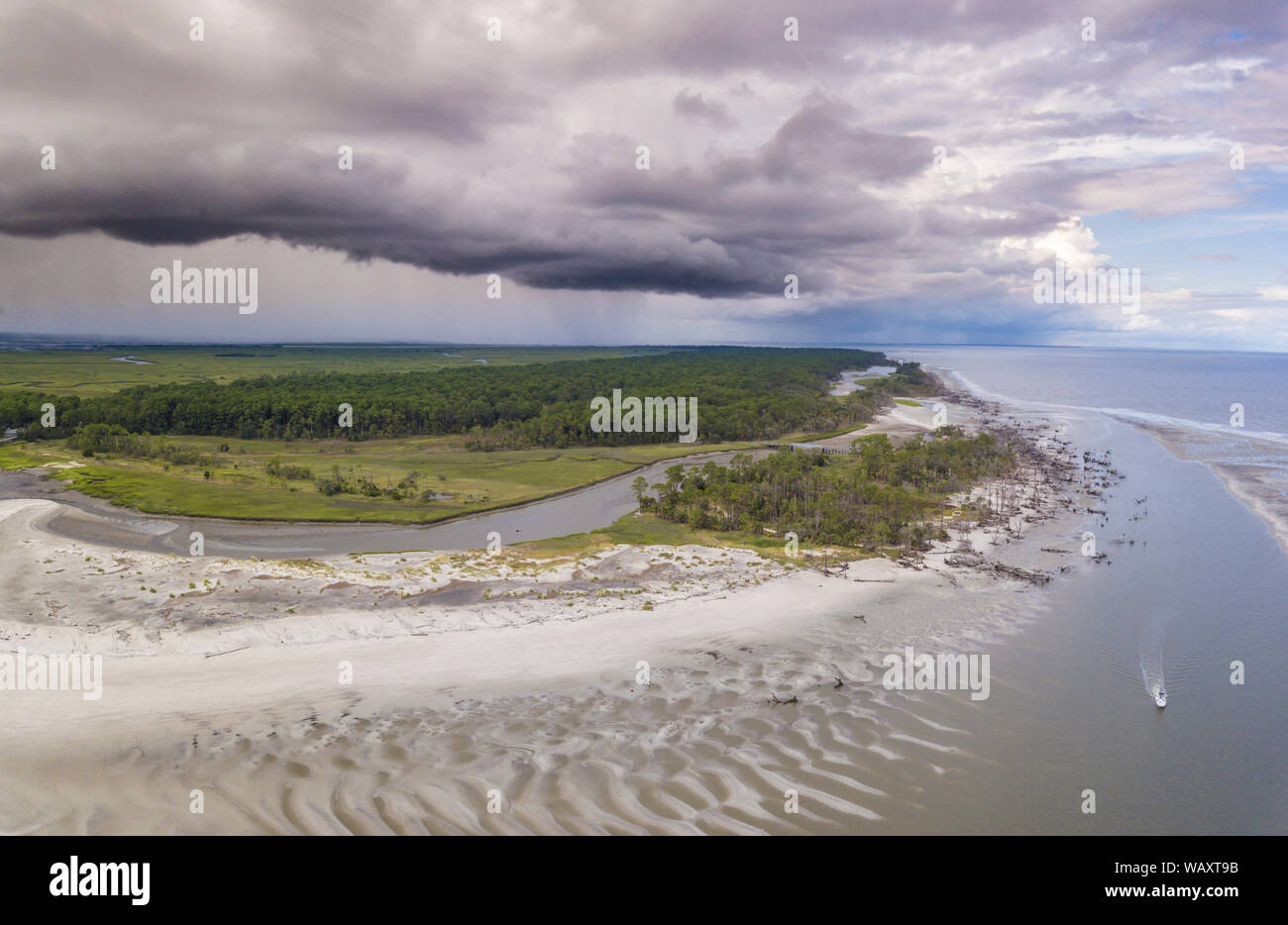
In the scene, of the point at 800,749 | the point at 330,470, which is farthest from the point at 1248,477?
the point at 330,470

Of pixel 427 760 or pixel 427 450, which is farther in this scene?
pixel 427 450

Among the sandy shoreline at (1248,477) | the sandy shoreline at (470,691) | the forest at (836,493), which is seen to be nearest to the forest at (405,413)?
the forest at (836,493)

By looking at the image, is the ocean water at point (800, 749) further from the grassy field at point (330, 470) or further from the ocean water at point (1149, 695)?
the grassy field at point (330, 470)

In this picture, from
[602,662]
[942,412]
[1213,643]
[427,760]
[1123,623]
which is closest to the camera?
[427,760]

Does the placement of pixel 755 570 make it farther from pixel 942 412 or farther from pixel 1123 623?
pixel 942 412

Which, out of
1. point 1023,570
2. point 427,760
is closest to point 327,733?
point 427,760

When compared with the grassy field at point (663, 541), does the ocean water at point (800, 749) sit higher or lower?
lower

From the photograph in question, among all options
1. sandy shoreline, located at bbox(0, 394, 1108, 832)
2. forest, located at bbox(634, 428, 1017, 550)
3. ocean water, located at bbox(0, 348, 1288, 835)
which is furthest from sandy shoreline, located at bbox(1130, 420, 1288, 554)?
ocean water, located at bbox(0, 348, 1288, 835)

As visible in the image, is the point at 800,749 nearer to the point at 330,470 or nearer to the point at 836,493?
the point at 836,493
